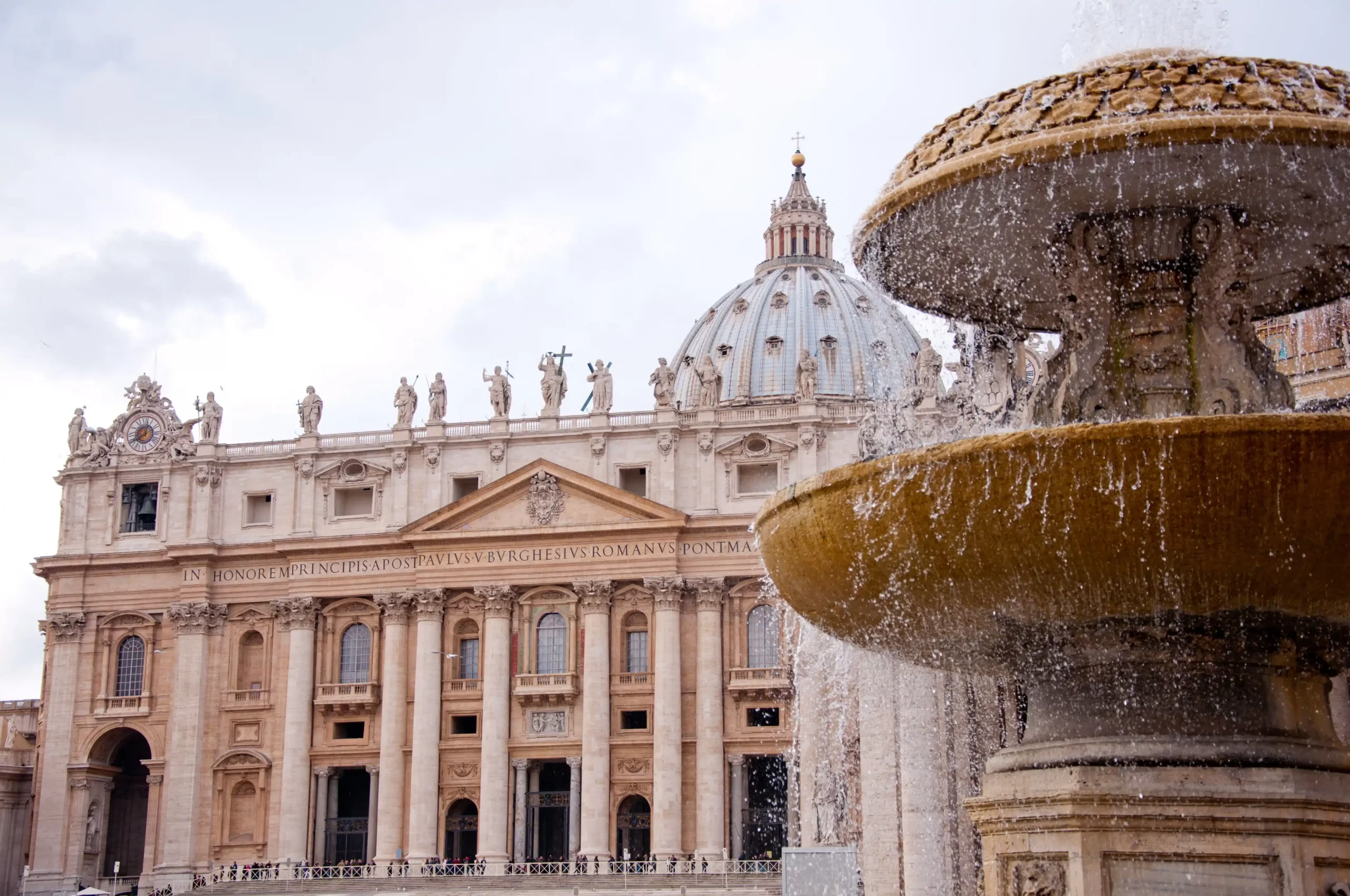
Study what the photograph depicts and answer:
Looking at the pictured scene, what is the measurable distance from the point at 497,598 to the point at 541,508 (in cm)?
306

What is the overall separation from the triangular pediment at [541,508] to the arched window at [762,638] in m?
3.92

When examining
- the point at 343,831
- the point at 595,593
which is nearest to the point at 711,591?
the point at 595,593

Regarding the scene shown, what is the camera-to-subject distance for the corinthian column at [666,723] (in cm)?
5031

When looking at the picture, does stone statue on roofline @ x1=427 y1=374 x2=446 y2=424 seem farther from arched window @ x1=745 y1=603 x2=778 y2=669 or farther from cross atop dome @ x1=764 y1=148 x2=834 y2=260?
cross atop dome @ x1=764 y1=148 x2=834 y2=260

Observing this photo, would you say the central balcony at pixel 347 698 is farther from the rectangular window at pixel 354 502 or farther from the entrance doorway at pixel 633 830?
the entrance doorway at pixel 633 830

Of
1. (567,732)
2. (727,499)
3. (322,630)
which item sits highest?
(727,499)

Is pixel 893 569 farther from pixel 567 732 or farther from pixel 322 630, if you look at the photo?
pixel 322 630

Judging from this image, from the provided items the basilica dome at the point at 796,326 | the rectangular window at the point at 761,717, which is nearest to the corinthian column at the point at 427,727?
the rectangular window at the point at 761,717

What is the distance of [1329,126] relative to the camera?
31.1 feet

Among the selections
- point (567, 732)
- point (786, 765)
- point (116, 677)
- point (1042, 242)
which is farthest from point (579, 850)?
point (1042, 242)

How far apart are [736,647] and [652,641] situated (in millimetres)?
2598

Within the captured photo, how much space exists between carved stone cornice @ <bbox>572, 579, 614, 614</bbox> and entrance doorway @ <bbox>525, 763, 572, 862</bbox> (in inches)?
197

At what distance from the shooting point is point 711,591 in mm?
52188

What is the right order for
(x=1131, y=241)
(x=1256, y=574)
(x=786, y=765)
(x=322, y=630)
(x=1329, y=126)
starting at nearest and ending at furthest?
1. (x=1256, y=574)
2. (x=1329, y=126)
3. (x=1131, y=241)
4. (x=786, y=765)
5. (x=322, y=630)
